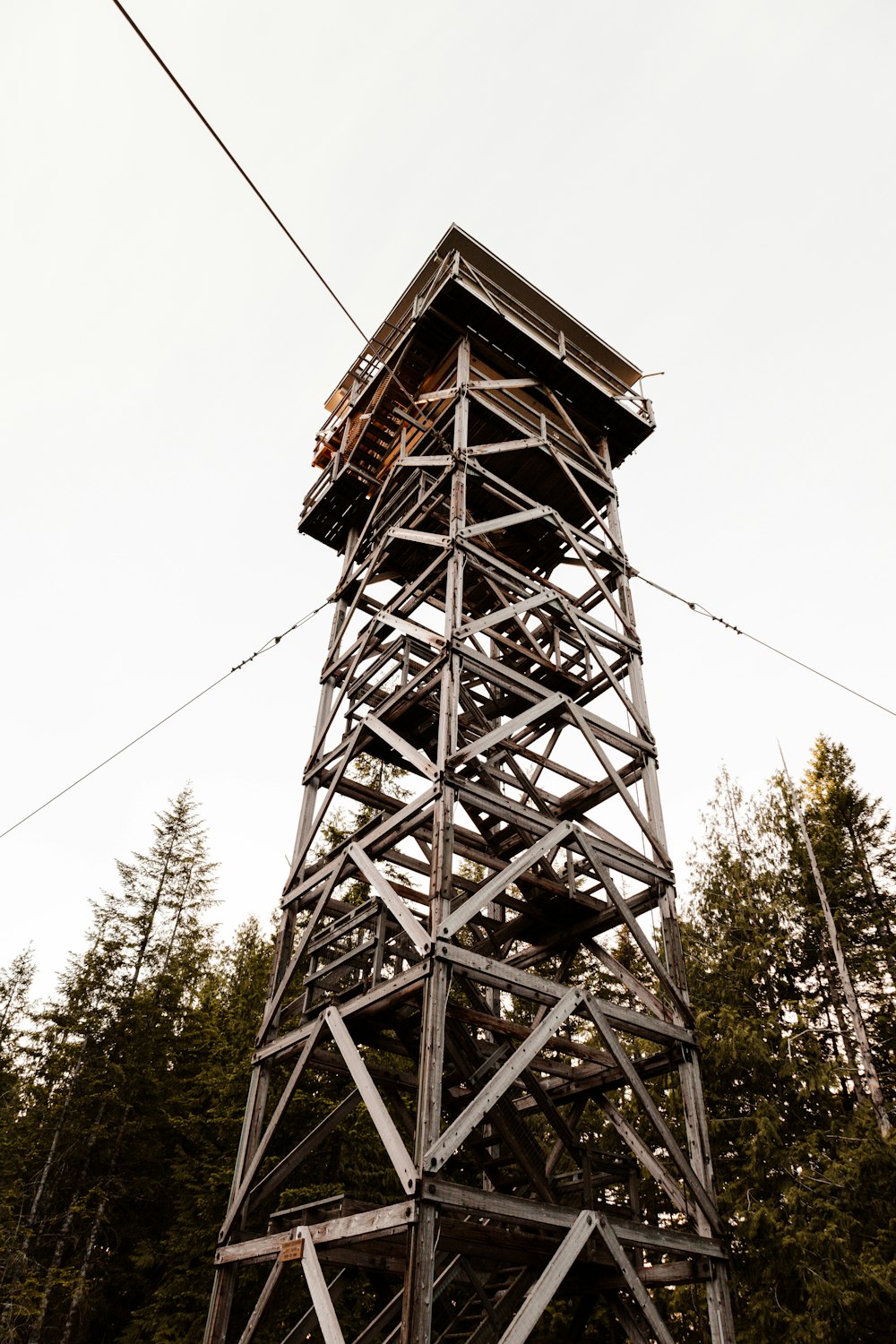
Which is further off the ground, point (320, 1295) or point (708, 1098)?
point (708, 1098)

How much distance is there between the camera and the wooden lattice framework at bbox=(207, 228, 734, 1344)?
580 centimetres

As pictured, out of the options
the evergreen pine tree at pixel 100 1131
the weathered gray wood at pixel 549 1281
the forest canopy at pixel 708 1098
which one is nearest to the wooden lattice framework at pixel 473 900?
the weathered gray wood at pixel 549 1281

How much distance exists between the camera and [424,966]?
5.69m

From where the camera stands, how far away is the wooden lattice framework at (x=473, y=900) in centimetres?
580

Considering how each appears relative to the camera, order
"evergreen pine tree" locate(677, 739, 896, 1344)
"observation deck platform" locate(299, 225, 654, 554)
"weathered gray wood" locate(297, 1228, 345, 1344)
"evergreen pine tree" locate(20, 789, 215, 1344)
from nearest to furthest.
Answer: "weathered gray wood" locate(297, 1228, 345, 1344), "observation deck platform" locate(299, 225, 654, 554), "evergreen pine tree" locate(677, 739, 896, 1344), "evergreen pine tree" locate(20, 789, 215, 1344)

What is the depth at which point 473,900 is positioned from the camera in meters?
5.98

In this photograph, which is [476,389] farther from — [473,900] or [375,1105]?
[375,1105]

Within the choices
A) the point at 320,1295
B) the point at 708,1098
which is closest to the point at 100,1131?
the point at 708,1098

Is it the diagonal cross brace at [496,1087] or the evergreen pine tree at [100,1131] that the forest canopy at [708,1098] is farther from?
the diagonal cross brace at [496,1087]

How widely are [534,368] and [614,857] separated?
6.91 m

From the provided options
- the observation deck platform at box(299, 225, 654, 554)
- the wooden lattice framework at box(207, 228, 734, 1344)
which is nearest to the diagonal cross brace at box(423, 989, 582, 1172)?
the wooden lattice framework at box(207, 228, 734, 1344)

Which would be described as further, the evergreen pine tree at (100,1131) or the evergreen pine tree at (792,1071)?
the evergreen pine tree at (100,1131)

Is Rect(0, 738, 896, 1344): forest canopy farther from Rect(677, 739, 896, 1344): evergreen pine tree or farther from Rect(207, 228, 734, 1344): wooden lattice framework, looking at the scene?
Rect(207, 228, 734, 1344): wooden lattice framework

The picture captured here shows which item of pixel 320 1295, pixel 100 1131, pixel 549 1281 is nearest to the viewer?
pixel 549 1281
